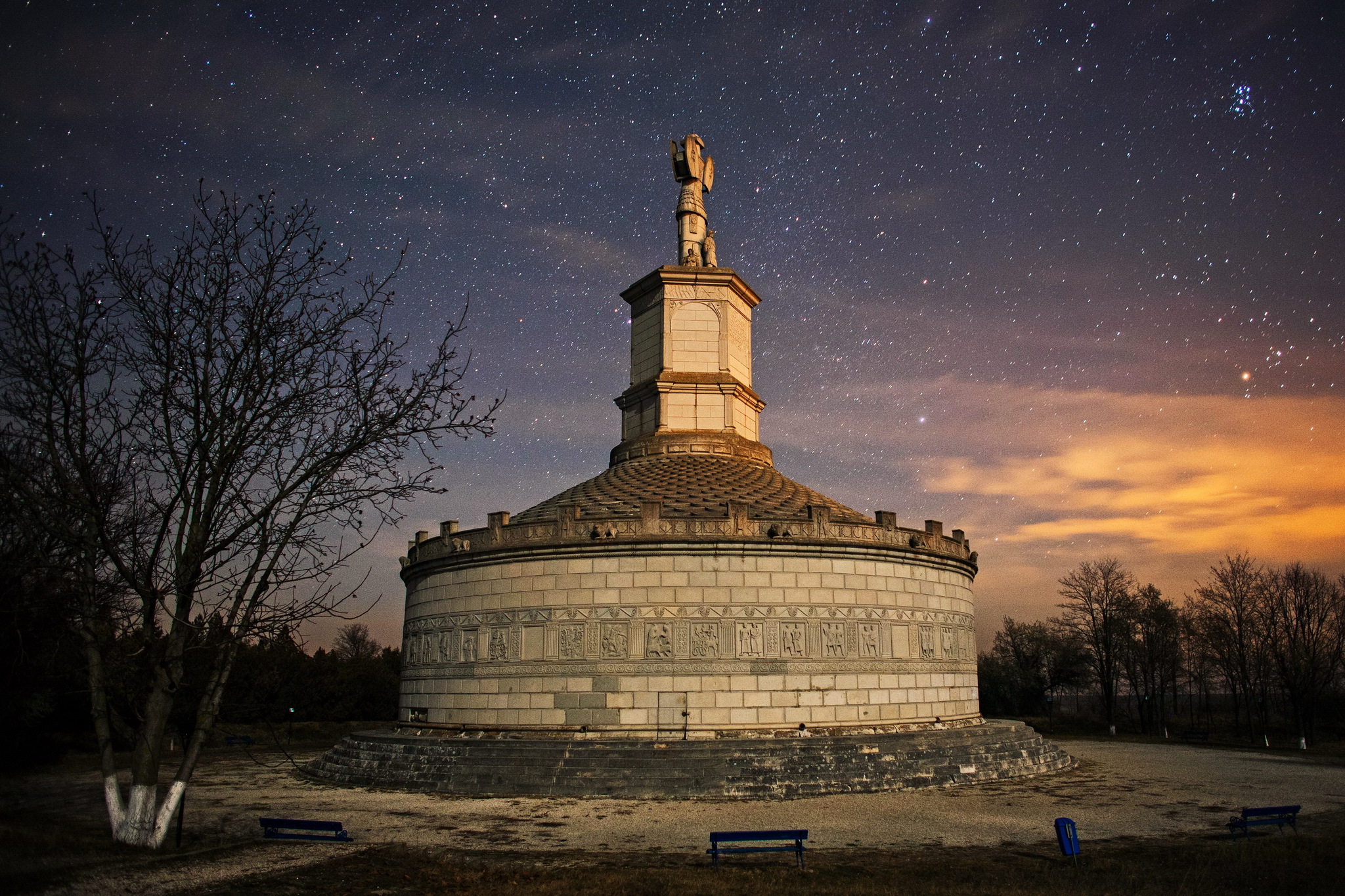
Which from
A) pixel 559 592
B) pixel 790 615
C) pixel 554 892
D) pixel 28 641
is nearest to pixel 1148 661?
pixel 790 615

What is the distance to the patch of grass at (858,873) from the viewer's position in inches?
499

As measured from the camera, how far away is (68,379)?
13211 millimetres

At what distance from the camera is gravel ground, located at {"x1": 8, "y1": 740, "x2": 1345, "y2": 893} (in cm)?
1627

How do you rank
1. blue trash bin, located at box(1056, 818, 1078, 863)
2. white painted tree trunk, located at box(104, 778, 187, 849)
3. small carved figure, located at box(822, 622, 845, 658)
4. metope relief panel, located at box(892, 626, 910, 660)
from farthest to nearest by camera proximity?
metope relief panel, located at box(892, 626, 910, 660) → small carved figure, located at box(822, 622, 845, 658) → blue trash bin, located at box(1056, 818, 1078, 863) → white painted tree trunk, located at box(104, 778, 187, 849)

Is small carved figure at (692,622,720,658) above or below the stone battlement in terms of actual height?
below

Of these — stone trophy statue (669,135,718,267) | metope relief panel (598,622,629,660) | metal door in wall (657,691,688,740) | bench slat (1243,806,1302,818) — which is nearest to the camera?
bench slat (1243,806,1302,818)

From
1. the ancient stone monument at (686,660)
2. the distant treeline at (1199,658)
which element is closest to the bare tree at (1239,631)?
the distant treeline at (1199,658)

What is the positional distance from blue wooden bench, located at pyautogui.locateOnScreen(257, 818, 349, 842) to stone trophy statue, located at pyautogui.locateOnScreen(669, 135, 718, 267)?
2779 cm

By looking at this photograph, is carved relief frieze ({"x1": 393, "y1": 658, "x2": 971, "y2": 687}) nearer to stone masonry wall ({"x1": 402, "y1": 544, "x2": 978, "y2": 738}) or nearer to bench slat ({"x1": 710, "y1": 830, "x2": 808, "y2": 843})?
stone masonry wall ({"x1": 402, "y1": 544, "x2": 978, "y2": 738})

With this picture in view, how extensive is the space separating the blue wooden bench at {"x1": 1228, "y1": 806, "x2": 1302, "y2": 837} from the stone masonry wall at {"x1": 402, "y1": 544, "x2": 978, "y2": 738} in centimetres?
979

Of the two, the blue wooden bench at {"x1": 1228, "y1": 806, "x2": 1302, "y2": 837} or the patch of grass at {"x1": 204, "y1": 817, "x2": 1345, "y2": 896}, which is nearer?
the patch of grass at {"x1": 204, "y1": 817, "x2": 1345, "y2": 896}

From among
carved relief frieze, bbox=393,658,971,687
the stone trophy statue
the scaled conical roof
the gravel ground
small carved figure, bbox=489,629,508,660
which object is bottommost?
the gravel ground

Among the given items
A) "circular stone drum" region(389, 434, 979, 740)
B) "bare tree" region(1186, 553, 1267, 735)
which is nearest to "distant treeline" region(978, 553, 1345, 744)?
"bare tree" region(1186, 553, 1267, 735)

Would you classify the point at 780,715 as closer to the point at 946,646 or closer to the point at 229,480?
the point at 946,646
